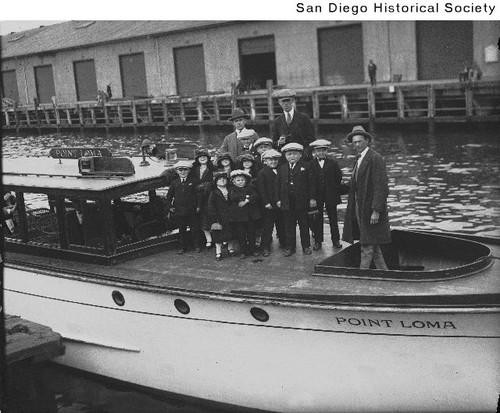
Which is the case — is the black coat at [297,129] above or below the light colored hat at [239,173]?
above

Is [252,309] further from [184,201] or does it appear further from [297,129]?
[297,129]

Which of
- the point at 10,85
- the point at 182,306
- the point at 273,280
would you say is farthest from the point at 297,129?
the point at 10,85

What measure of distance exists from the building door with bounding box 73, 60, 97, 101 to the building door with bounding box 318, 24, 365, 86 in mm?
15198

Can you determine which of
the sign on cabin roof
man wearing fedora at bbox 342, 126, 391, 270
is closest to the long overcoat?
man wearing fedora at bbox 342, 126, 391, 270

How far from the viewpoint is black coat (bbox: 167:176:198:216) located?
789cm

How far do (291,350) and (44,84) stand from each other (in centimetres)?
4077

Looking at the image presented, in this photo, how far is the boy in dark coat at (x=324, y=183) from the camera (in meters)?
7.57

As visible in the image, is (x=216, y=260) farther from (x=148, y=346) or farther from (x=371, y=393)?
(x=371, y=393)

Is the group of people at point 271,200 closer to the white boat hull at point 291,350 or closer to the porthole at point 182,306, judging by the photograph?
the porthole at point 182,306

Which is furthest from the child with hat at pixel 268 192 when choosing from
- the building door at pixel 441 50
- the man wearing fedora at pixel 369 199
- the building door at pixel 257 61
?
the building door at pixel 257 61

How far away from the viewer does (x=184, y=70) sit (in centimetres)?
3603

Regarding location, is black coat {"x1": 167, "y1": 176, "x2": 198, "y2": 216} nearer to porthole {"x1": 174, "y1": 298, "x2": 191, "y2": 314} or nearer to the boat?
the boat

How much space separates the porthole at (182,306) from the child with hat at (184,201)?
48.7 inches
